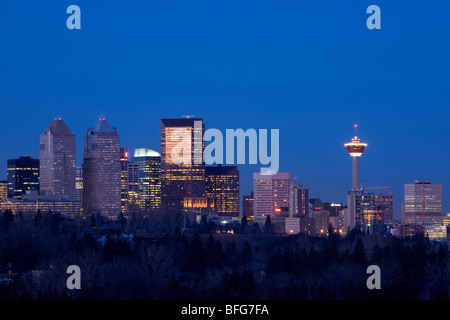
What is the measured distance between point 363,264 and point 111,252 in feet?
82.7

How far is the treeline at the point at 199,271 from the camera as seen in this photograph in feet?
197

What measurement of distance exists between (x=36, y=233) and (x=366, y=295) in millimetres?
54635

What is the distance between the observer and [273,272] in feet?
265

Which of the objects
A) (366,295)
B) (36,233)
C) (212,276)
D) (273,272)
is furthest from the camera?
(36,233)

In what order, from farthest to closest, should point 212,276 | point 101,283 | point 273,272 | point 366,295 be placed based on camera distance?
1. point 273,272
2. point 212,276
3. point 101,283
4. point 366,295

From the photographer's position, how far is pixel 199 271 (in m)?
87.0

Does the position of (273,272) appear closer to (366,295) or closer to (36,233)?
(366,295)

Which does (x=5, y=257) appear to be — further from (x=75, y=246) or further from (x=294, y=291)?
(x=294, y=291)

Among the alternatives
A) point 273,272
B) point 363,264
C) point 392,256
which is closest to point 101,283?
point 273,272

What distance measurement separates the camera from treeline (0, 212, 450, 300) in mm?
60031
